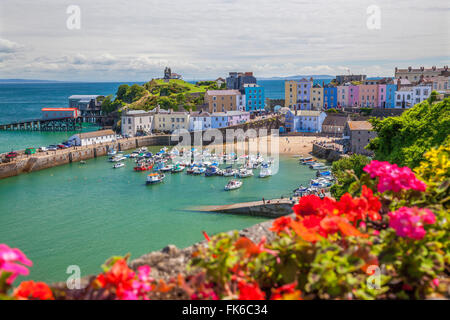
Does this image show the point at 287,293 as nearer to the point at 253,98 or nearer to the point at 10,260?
the point at 10,260

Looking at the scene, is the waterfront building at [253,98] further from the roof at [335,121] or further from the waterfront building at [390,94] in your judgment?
the waterfront building at [390,94]

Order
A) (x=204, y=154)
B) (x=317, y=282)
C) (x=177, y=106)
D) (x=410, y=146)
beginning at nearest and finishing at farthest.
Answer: (x=317, y=282)
(x=410, y=146)
(x=204, y=154)
(x=177, y=106)

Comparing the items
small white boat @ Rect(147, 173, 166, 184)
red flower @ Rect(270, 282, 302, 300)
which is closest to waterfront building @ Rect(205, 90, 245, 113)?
small white boat @ Rect(147, 173, 166, 184)

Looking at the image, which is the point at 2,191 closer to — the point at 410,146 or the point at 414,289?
the point at 410,146

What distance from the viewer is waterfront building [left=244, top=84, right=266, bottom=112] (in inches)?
2734

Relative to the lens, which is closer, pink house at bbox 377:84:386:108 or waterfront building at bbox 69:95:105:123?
pink house at bbox 377:84:386:108

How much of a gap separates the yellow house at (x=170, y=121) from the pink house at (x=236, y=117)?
5.96 meters

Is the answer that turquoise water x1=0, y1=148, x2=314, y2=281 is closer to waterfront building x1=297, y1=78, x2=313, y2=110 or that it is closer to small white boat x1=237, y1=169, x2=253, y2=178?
small white boat x1=237, y1=169, x2=253, y2=178

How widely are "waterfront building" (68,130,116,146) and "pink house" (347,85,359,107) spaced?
123 feet

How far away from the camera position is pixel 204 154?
135 feet

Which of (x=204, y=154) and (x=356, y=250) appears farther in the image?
(x=204, y=154)

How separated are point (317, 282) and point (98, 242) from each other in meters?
17.5

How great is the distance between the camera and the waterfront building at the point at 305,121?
174 feet
